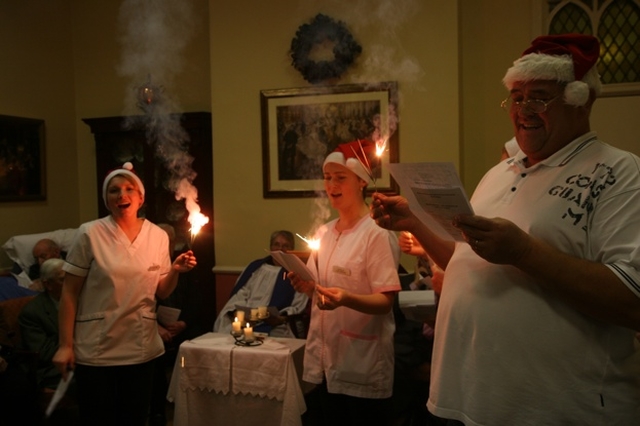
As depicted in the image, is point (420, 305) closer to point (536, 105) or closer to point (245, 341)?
point (245, 341)

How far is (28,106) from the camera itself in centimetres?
638

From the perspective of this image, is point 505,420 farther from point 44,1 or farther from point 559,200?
point 44,1

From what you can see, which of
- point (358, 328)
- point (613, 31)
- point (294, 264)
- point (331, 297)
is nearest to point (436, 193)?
point (331, 297)

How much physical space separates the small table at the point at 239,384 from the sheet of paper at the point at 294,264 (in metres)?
0.74

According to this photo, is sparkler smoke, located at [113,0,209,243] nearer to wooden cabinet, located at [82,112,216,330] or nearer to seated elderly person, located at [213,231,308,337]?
wooden cabinet, located at [82,112,216,330]

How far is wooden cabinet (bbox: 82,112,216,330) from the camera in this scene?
600 cm

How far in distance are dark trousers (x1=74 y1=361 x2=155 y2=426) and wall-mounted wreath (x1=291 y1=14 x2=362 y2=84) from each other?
308cm

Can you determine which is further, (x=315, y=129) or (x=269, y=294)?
(x=315, y=129)

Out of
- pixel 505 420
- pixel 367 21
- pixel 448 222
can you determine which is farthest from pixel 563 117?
pixel 367 21

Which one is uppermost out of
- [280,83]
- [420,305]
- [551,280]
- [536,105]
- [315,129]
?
[280,83]

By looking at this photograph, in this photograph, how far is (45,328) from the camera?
401 cm

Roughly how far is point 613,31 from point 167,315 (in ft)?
14.3

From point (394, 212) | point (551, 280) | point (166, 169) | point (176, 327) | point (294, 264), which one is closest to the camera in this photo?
point (551, 280)

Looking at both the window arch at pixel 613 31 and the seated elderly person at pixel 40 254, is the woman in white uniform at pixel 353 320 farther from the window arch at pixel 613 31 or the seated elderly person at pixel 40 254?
the seated elderly person at pixel 40 254
